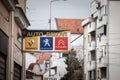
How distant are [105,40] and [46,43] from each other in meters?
28.7

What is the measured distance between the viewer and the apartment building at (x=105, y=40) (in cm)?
5600

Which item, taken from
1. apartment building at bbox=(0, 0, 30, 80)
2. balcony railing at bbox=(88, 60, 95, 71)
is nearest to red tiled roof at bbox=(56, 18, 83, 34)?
balcony railing at bbox=(88, 60, 95, 71)

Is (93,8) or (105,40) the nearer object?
(105,40)

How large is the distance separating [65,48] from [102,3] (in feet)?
101

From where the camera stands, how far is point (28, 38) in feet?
95.0

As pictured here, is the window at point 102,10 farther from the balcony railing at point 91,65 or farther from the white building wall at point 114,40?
the balcony railing at point 91,65

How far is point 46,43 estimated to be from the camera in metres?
29.5

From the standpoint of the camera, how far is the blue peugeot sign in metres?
29.2

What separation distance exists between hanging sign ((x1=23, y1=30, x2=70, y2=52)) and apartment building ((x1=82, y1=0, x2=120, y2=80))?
26.8 m

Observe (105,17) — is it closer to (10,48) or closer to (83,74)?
(83,74)

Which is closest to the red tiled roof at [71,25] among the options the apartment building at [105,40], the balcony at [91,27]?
the balcony at [91,27]

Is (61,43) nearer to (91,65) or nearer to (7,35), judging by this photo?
(7,35)

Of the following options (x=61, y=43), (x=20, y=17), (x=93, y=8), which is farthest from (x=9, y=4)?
(x=93, y=8)

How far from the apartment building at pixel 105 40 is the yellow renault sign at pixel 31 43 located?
88.9 feet
